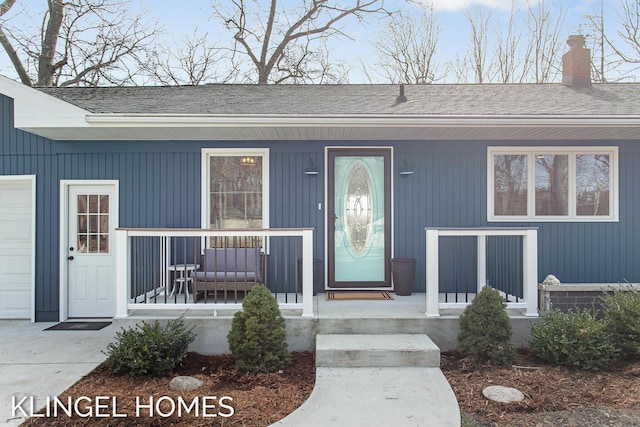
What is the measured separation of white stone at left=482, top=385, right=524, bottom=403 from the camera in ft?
11.2

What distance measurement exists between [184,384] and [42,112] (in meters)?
3.78

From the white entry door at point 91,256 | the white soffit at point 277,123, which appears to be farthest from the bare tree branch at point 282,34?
the white soffit at point 277,123

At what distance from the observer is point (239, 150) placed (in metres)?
6.07

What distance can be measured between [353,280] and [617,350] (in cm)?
314

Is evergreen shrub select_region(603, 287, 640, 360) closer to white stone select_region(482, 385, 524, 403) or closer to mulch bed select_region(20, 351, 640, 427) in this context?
mulch bed select_region(20, 351, 640, 427)

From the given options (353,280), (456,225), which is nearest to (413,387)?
(353,280)

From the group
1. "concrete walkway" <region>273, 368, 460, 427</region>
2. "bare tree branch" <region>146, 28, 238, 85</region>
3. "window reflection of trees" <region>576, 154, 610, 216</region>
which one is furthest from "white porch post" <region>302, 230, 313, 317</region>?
"bare tree branch" <region>146, 28, 238, 85</region>

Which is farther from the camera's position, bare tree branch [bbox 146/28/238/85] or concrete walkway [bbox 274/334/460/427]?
bare tree branch [bbox 146/28/238/85]

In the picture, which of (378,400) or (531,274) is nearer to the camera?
(378,400)

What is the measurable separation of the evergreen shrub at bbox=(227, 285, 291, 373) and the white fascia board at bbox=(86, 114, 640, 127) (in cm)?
212

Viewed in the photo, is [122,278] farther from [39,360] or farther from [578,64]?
[578,64]

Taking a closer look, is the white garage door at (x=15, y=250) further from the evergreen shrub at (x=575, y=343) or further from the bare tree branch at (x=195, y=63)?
the bare tree branch at (x=195, y=63)

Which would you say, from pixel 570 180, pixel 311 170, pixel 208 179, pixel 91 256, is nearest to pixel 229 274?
pixel 208 179

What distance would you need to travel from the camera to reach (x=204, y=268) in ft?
17.4
